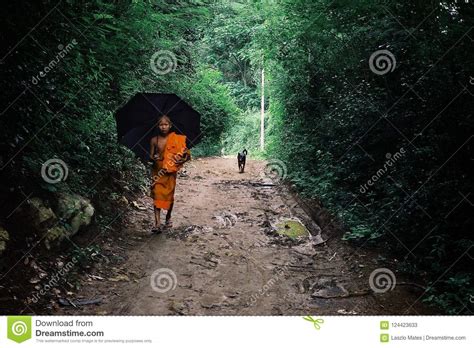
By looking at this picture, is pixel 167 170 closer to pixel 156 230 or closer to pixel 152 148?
pixel 152 148

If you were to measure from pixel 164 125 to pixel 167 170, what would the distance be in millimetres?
803

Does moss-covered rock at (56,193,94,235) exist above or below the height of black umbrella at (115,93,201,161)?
below

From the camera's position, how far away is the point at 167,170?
6387mm

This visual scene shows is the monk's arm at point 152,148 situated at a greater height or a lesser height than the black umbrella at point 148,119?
lesser

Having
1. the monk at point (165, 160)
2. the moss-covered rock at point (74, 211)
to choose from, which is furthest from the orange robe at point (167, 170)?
the moss-covered rock at point (74, 211)

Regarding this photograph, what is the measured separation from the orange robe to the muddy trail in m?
0.65

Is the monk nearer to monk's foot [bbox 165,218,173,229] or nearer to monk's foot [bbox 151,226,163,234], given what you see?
Result: monk's foot [bbox 151,226,163,234]

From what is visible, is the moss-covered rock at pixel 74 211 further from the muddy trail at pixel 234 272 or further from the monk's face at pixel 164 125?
the monk's face at pixel 164 125

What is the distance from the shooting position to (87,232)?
526 cm

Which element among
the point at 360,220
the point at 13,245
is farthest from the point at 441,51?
the point at 13,245

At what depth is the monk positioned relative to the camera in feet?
21.1

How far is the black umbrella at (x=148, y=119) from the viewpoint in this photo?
6312 mm

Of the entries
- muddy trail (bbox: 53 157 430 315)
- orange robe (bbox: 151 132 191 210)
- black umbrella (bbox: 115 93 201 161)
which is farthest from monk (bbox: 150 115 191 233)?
muddy trail (bbox: 53 157 430 315)

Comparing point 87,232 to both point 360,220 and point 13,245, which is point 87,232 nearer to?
point 13,245
